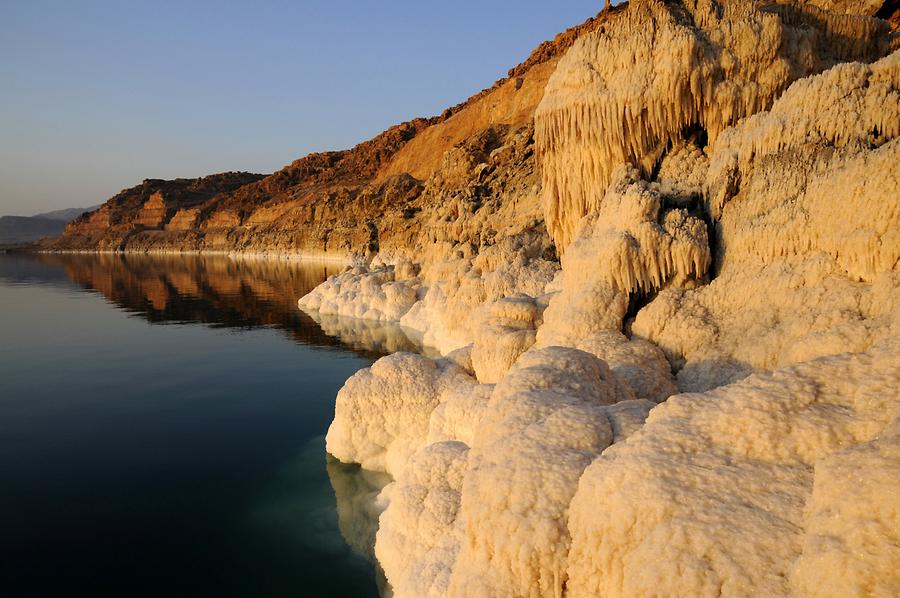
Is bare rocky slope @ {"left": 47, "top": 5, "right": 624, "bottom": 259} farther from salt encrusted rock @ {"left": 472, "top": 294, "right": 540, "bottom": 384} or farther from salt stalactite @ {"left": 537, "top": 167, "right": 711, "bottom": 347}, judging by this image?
salt stalactite @ {"left": 537, "top": 167, "right": 711, "bottom": 347}

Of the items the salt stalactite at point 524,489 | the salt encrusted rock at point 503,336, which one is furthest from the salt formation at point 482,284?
the salt stalactite at point 524,489

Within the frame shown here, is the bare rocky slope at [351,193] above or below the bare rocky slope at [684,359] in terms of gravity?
above

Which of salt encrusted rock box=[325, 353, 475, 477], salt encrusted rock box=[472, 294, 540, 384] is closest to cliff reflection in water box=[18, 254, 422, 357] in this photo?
salt encrusted rock box=[472, 294, 540, 384]

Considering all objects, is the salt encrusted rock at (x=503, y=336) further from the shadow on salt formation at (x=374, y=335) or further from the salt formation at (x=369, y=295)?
the salt formation at (x=369, y=295)

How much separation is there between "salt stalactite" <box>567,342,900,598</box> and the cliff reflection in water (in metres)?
→ 17.6

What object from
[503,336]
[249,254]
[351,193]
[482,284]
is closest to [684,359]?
[503,336]

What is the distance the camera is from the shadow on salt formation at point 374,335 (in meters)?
21.7

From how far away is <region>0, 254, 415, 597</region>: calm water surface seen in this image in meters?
7.83

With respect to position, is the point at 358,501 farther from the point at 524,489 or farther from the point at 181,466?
the point at 524,489

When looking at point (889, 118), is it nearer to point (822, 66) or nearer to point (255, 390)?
point (822, 66)

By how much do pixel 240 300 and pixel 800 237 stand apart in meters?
36.2

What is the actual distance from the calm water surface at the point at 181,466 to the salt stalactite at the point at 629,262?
181 inches

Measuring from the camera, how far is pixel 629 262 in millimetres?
8664

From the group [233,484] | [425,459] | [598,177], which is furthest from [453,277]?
[425,459]
